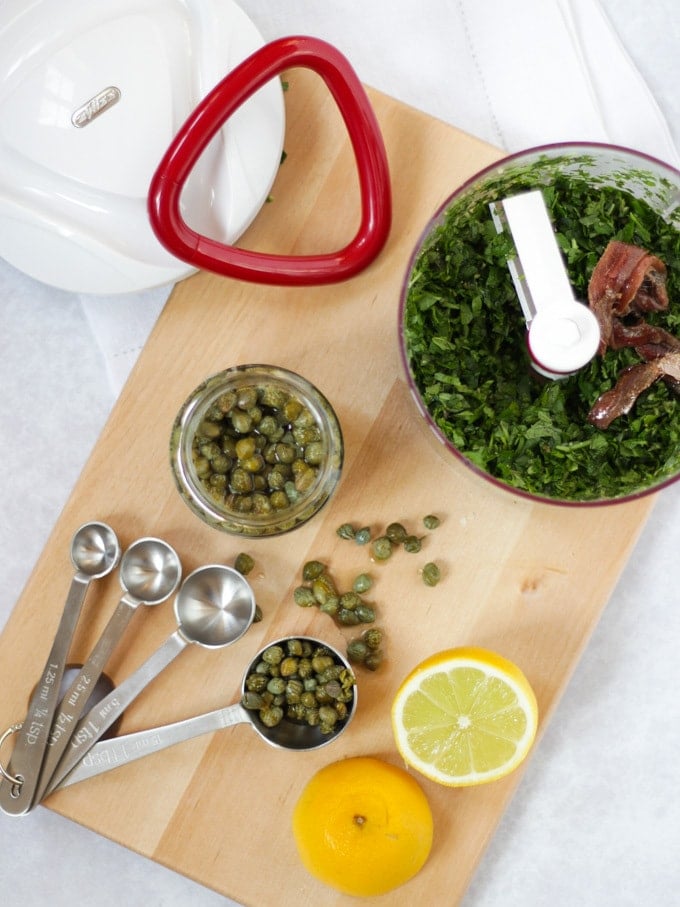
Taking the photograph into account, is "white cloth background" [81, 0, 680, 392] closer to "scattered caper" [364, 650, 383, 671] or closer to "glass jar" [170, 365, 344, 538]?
"glass jar" [170, 365, 344, 538]

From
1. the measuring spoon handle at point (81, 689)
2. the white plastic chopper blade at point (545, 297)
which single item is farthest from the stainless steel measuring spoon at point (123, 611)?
the white plastic chopper blade at point (545, 297)

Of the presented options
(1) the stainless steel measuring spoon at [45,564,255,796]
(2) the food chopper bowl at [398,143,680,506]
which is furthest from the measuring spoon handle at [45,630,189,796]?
(2) the food chopper bowl at [398,143,680,506]

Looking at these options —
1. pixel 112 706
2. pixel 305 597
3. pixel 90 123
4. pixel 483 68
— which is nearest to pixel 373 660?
pixel 305 597

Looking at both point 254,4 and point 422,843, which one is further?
point 254,4

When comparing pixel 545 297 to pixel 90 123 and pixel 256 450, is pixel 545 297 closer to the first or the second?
pixel 256 450

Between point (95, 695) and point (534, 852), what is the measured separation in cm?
81

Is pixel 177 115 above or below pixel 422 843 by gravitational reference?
above

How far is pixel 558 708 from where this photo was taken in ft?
4.42

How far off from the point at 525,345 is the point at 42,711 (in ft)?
2.55

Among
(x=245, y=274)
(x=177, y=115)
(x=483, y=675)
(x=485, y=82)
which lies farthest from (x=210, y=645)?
(x=485, y=82)

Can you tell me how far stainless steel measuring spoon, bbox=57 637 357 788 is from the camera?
1.06 meters

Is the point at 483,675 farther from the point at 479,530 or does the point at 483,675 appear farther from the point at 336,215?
the point at 336,215

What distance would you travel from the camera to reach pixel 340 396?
3.56 feet

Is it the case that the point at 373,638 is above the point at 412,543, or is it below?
below
